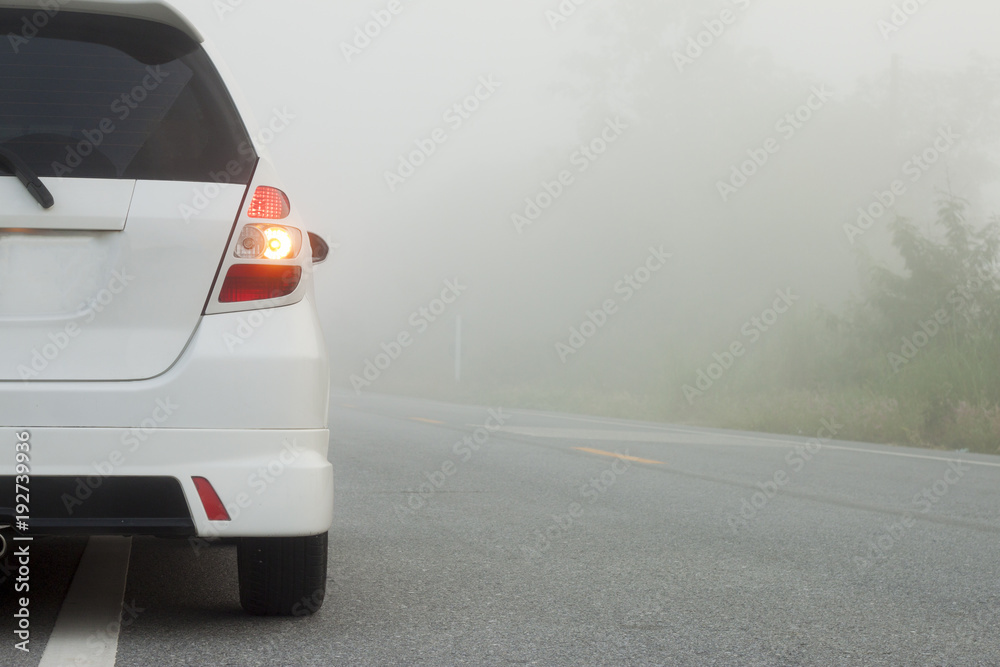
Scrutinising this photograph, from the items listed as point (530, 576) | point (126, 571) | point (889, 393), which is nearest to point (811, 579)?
point (530, 576)

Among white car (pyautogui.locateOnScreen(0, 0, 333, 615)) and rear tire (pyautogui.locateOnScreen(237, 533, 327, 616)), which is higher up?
white car (pyautogui.locateOnScreen(0, 0, 333, 615))

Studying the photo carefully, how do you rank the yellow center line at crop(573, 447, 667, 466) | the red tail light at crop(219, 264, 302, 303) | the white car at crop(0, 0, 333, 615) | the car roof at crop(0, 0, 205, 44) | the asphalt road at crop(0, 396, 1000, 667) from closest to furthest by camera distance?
the white car at crop(0, 0, 333, 615) < the red tail light at crop(219, 264, 302, 303) < the car roof at crop(0, 0, 205, 44) < the asphalt road at crop(0, 396, 1000, 667) < the yellow center line at crop(573, 447, 667, 466)

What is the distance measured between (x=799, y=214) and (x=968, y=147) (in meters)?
6.84

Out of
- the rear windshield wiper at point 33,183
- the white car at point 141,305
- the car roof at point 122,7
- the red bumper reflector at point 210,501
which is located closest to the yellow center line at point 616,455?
the white car at point 141,305

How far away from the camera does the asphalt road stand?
3453mm

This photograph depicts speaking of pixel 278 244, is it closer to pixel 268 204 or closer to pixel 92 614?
pixel 268 204

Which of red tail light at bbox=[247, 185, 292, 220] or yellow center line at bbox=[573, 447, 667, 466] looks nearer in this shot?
red tail light at bbox=[247, 185, 292, 220]

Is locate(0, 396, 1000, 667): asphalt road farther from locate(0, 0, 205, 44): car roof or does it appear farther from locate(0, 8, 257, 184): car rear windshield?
locate(0, 0, 205, 44): car roof

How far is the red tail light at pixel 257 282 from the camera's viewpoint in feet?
10.5

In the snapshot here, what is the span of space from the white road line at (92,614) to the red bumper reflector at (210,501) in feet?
1.55

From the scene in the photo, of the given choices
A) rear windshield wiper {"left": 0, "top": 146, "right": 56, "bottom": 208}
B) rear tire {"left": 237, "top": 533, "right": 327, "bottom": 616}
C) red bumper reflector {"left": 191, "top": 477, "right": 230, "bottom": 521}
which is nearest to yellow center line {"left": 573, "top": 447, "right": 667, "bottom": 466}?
rear tire {"left": 237, "top": 533, "right": 327, "bottom": 616}

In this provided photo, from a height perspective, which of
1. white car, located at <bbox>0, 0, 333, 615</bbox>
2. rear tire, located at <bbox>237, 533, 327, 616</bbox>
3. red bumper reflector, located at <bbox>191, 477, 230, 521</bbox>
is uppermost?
white car, located at <bbox>0, 0, 333, 615</bbox>

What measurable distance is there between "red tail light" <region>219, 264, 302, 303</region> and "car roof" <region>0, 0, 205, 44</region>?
811 mm

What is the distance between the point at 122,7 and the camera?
11.0 feet
